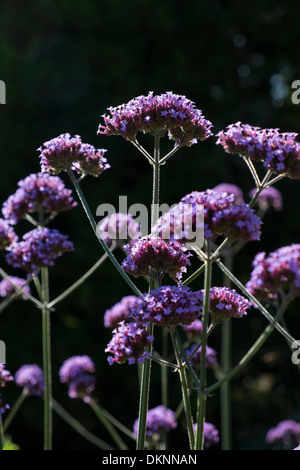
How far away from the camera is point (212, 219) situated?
70.3 inches

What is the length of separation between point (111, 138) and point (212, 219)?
6.43 meters

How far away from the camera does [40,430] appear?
7922 millimetres

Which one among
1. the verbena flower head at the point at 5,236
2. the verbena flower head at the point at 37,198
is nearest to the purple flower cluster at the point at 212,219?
the verbena flower head at the point at 37,198

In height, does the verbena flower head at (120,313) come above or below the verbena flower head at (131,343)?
above

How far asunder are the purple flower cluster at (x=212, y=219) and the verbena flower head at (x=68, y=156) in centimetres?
77

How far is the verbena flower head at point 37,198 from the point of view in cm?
301

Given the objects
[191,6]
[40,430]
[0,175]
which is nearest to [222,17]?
[191,6]

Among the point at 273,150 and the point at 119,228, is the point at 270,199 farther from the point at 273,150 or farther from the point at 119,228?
the point at 273,150

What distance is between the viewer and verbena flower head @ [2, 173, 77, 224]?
3010 mm

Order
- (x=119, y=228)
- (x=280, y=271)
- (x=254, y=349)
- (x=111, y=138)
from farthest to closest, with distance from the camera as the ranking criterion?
(x=111, y=138) → (x=119, y=228) → (x=280, y=271) → (x=254, y=349)

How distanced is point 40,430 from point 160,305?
272 inches

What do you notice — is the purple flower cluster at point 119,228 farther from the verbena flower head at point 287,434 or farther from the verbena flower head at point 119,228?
the verbena flower head at point 287,434

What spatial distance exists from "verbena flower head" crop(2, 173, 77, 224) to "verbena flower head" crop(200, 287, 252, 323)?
1254 millimetres

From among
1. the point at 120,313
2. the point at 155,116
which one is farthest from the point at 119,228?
the point at 155,116
